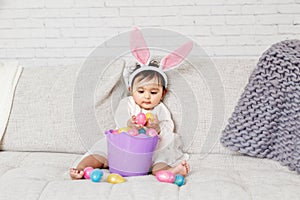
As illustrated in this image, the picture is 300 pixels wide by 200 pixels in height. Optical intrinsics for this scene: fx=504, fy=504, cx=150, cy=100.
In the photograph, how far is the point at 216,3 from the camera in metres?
2.49

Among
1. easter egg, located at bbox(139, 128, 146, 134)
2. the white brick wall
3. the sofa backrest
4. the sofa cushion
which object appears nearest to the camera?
the sofa cushion

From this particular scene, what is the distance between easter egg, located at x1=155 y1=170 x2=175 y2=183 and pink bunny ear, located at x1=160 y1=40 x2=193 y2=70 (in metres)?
0.42

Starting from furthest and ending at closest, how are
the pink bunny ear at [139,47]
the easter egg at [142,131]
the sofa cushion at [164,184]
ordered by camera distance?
the pink bunny ear at [139,47] → the easter egg at [142,131] → the sofa cushion at [164,184]

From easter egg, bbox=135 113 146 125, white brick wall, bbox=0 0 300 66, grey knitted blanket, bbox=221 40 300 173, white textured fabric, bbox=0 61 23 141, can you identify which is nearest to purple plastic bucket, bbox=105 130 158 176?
easter egg, bbox=135 113 146 125

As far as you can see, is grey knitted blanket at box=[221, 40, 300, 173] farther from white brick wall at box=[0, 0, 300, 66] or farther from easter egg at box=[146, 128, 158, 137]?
white brick wall at box=[0, 0, 300, 66]

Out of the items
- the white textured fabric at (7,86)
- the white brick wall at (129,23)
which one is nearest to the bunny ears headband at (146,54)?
the white textured fabric at (7,86)

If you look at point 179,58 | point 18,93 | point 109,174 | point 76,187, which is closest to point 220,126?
point 179,58

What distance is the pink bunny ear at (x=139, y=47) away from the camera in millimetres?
1784

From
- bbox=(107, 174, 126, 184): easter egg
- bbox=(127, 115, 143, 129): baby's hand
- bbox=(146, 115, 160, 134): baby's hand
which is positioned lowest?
bbox=(107, 174, 126, 184): easter egg

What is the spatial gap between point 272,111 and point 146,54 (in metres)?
0.49

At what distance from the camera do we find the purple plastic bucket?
1.62 m

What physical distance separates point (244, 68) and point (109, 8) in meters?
0.87

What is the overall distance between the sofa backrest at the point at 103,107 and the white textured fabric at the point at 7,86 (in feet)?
0.07

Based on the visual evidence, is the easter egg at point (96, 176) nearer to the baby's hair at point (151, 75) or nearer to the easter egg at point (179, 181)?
the easter egg at point (179, 181)
